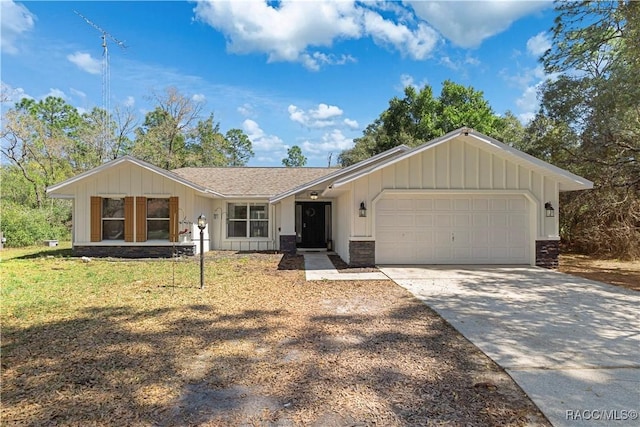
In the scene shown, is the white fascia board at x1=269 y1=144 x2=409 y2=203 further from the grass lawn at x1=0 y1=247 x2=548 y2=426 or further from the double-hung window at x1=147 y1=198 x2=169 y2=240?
the grass lawn at x1=0 y1=247 x2=548 y2=426

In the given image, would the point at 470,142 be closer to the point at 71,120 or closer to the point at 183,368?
the point at 183,368

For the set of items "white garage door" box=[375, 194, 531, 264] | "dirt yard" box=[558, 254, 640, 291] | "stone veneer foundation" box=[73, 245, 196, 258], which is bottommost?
"dirt yard" box=[558, 254, 640, 291]

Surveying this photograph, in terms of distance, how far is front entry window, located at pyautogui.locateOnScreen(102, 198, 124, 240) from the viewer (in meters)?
13.4

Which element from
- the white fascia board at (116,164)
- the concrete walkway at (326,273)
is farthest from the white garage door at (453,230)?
the white fascia board at (116,164)

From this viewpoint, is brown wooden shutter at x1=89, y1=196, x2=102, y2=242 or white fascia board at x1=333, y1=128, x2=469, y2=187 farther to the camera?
brown wooden shutter at x1=89, y1=196, x2=102, y2=242

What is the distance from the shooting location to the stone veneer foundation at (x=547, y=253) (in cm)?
1066

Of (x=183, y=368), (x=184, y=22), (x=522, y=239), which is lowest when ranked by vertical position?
(x=183, y=368)

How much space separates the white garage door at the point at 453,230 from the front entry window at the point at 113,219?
9662 millimetres

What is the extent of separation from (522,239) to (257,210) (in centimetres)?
1032

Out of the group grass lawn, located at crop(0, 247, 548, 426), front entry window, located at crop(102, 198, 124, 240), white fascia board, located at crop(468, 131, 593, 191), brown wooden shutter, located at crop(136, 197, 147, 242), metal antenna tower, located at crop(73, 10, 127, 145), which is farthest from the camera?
metal antenna tower, located at crop(73, 10, 127, 145)

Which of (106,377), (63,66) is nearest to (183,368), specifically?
(106,377)

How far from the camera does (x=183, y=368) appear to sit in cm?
385

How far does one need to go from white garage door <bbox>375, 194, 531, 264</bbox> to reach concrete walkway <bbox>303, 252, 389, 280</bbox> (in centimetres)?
160

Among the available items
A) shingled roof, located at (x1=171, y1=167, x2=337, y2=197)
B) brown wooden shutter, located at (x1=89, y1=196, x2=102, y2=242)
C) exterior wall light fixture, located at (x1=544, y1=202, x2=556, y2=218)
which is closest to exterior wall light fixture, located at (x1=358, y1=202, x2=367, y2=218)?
exterior wall light fixture, located at (x1=544, y1=202, x2=556, y2=218)
